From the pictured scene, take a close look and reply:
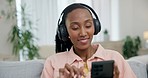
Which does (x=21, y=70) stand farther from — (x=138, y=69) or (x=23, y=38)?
(x=23, y=38)

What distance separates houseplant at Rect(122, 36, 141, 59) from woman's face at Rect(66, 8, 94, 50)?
3.46 meters

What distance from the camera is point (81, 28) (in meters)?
1.12

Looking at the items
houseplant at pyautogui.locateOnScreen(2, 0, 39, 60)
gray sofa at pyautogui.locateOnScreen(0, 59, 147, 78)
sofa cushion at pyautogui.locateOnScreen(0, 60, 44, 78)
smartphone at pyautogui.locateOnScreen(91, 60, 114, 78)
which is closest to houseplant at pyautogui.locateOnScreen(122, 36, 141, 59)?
houseplant at pyautogui.locateOnScreen(2, 0, 39, 60)

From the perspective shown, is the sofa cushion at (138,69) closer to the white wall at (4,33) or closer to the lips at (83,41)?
the lips at (83,41)

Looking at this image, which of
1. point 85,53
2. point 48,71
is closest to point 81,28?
point 85,53

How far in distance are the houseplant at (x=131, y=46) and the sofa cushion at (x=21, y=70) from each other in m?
3.22

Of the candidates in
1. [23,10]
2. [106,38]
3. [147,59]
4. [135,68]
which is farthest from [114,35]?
[135,68]

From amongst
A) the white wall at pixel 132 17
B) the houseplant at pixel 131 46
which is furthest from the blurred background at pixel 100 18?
the houseplant at pixel 131 46

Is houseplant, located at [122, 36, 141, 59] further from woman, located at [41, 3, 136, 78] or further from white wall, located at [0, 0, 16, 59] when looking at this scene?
woman, located at [41, 3, 136, 78]

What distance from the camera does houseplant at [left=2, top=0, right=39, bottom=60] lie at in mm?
3566

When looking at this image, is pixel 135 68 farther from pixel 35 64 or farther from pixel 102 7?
pixel 102 7

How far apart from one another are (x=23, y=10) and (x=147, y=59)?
235 cm

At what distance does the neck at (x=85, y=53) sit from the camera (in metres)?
1.25

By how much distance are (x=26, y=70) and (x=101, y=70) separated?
0.83 meters
